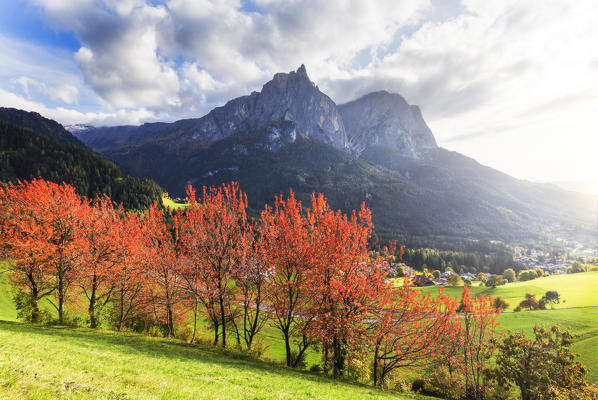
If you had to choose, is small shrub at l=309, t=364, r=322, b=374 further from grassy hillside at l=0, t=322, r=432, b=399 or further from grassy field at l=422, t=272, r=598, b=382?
grassy field at l=422, t=272, r=598, b=382

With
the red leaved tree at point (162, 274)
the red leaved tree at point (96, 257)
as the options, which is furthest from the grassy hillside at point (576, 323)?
the red leaved tree at point (96, 257)

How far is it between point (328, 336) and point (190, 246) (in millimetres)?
16821

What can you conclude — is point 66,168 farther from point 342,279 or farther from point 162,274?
point 342,279

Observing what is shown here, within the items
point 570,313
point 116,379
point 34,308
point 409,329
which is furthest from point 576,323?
point 34,308

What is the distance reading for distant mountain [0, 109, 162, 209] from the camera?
163125 mm

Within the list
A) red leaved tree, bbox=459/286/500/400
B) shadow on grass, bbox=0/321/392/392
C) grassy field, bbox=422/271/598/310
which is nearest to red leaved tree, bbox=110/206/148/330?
shadow on grass, bbox=0/321/392/392

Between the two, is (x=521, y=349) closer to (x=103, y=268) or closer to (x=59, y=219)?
(x=103, y=268)

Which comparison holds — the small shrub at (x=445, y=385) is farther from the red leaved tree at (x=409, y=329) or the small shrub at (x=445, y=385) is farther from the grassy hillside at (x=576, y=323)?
the grassy hillside at (x=576, y=323)

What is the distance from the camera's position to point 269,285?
26.5 meters

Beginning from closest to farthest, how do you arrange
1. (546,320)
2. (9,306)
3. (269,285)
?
(269,285)
(9,306)
(546,320)

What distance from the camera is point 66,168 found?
554ft

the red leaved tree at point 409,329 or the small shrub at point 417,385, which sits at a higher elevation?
the red leaved tree at point 409,329

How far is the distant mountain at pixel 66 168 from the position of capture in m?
163

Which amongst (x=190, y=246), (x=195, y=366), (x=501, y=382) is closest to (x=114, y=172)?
(x=190, y=246)
